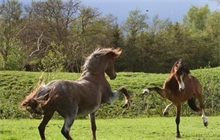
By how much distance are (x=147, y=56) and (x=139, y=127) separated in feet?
121

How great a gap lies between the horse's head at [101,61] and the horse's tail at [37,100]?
76.2 inches

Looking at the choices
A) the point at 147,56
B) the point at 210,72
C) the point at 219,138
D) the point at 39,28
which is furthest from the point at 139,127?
the point at 39,28

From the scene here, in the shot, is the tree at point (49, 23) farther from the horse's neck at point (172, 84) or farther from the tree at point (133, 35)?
the horse's neck at point (172, 84)

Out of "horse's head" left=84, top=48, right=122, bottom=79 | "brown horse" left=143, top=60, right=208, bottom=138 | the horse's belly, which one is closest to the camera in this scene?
the horse's belly

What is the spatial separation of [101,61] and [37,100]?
271cm

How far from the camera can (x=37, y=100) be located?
8602 mm

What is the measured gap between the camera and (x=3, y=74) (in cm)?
3008

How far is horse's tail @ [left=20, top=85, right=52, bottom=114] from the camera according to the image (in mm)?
8602

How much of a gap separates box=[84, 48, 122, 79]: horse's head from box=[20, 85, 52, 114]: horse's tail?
1937 millimetres

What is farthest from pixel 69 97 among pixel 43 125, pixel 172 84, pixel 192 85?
pixel 192 85

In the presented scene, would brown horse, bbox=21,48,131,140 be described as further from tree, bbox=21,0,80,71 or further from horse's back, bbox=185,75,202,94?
tree, bbox=21,0,80,71

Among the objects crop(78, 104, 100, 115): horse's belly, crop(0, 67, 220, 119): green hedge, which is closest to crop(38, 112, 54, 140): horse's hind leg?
crop(78, 104, 100, 115): horse's belly

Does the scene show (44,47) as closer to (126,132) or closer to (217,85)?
→ (217,85)

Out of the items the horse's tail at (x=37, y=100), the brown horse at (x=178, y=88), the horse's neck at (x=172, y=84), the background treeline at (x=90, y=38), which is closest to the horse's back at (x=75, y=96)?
the horse's tail at (x=37, y=100)
